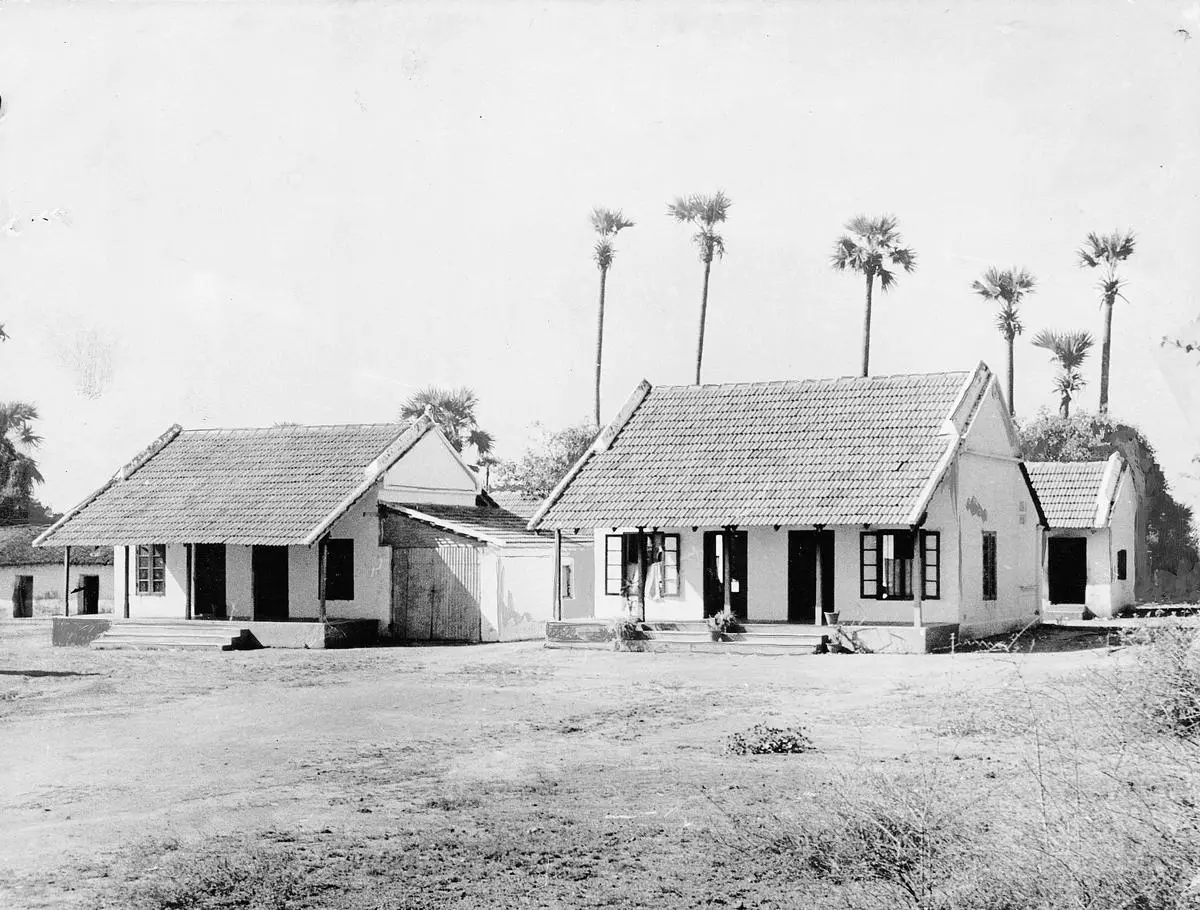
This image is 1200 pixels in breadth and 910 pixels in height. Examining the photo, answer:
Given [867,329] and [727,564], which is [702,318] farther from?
[727,564]

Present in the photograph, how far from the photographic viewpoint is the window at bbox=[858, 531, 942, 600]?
23.8 metres

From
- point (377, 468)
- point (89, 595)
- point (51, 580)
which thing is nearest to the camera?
point (377, 468)

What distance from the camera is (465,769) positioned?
454 inches

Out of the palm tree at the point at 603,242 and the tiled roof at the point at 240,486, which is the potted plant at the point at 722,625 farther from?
the palm tree at the point at 603,242

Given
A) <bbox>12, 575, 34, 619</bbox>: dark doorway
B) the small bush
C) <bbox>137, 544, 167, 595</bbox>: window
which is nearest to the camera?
the small bush

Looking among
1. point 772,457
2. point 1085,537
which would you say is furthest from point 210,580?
point 1085,537

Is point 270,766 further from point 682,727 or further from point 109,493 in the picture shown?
point 109,493

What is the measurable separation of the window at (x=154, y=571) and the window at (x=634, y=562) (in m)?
10.9

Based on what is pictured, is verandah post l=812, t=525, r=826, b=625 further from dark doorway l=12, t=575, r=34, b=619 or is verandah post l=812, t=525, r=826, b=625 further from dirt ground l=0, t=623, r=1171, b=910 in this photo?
dark doorway l=12, t=575, r=34, b=619

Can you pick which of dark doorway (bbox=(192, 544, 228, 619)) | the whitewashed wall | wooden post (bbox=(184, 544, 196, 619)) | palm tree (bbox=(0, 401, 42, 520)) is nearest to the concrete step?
dark doorway (bbox=(192, 544, 228, 619))

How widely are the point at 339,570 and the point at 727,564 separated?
955 cm

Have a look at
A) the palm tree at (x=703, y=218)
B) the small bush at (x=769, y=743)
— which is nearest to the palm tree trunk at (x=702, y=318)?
the palm tree at (x=703, y=218)

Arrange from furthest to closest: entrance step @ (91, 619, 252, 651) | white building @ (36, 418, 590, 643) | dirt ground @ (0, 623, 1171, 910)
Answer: white building @ (36, 418, 590, 643)
entrance step @ (91, 619, 252, 651)
dirt ground @ (0, 623, 1171, 910)

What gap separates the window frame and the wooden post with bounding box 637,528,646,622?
6555 mm
